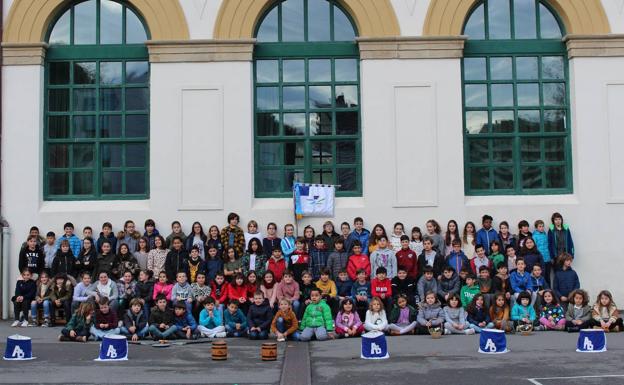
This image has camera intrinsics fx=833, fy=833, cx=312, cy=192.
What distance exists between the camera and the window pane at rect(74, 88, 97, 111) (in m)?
19.7

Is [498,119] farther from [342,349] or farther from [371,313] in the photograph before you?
[342,349]

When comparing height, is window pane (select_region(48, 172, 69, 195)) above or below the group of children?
above

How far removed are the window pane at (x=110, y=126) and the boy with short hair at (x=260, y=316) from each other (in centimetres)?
624

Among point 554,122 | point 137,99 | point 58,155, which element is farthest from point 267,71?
point 554,122

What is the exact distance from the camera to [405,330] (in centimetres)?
1592

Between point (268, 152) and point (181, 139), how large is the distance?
2051 mm

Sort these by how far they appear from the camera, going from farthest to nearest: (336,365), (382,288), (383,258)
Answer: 1. (383,258)
2. (382,288)
3. (336,365)

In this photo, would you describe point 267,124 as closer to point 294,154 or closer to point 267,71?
point 294,154

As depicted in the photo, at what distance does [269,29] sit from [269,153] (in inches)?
117

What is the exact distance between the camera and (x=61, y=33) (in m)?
19.8

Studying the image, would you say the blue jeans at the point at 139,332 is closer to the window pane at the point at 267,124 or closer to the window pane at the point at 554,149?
the window pane at the point at 267,124

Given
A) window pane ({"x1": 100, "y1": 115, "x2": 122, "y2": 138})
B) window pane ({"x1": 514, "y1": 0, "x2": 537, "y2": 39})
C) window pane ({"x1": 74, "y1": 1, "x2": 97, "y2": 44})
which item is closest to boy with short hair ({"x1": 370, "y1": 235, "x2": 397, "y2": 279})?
window pane ({"x1": 514, "y1": 0, "x2": 537, "y2": 39})

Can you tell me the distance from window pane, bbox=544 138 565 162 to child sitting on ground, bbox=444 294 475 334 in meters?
5.30

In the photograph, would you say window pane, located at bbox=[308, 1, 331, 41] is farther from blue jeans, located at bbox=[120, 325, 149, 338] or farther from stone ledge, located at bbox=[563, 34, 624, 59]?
blue jeans, located at bbox=[120, 325, 149, 338]
